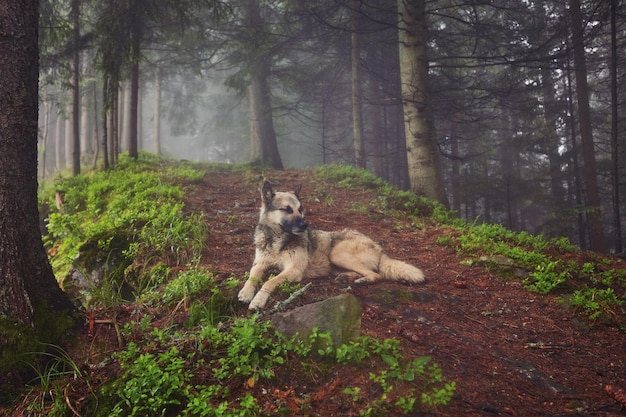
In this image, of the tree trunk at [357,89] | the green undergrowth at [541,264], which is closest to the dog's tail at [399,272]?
the green undergrowth at [541,264]

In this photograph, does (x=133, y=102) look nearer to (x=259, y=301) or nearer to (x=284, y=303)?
(x=259, y=301)

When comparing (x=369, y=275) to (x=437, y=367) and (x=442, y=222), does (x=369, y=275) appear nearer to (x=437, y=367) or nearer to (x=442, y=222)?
(x=437, y=367)

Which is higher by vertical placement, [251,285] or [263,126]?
[263,126]

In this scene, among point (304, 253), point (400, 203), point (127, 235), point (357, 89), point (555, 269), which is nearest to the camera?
point (304, 253)

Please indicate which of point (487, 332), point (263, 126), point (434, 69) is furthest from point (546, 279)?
point (263, 126)

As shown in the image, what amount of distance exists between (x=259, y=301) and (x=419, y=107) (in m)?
8.33

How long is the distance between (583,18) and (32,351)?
54.1 ft

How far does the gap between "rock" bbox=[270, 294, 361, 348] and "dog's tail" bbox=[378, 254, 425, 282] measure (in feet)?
6.03

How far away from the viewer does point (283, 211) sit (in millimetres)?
5688

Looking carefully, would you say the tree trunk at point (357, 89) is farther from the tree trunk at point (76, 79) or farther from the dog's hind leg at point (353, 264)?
the dog's hind leg at point (353, 264)

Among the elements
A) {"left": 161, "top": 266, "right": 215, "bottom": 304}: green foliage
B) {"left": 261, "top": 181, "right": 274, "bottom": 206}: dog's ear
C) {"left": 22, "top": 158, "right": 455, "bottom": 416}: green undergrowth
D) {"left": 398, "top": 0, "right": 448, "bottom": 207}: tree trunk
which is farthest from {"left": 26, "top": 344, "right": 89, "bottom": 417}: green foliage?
{"left": 398, "top": 0, "right": 448, "bottom": 207}: tree trunk

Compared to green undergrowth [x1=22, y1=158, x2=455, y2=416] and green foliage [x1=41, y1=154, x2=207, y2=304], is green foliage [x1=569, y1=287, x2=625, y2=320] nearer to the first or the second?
green undergrowth [x1=22, y1=158, x2=455, y2=416]

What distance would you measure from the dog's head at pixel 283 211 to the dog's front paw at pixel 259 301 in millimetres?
1192

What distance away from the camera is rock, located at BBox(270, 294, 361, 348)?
341cm
